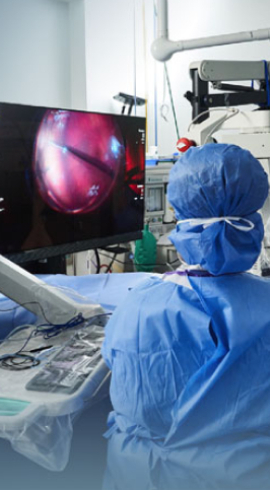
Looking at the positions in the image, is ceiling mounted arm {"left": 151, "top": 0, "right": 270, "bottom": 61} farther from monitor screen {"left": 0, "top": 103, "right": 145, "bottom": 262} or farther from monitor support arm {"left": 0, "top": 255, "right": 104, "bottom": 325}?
monitor support arm {"left": 0, "top": 255, "right": 104, "bottom": 325}

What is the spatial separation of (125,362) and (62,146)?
83 cm

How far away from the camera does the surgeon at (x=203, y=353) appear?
98 centimetres

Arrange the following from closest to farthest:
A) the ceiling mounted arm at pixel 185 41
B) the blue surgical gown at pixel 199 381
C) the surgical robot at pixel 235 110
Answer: the blue surgical gown at pixel 199 381 → the surgical robot at pixel 235 110 → the ceiling mounted arm at pixel 185 41

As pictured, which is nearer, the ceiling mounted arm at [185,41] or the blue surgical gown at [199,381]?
the blue surgical gown at [199,381]

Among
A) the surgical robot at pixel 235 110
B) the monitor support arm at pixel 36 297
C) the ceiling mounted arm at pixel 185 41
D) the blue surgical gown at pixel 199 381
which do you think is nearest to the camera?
the blue surgical gown at pixel 199 381

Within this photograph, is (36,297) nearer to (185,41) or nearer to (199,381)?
(199,381)

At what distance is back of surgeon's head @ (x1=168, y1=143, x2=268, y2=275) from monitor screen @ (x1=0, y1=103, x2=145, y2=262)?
24.3 inches

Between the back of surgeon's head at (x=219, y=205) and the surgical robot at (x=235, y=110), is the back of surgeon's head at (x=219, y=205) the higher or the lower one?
the lower one

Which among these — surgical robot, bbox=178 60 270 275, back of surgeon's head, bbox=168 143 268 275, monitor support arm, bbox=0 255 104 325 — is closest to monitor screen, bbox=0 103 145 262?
monitor support arm, bbox=0 255 104 325

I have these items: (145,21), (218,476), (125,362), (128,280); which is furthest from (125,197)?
(145,21)

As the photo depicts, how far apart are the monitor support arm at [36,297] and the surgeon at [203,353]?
49 centimetres

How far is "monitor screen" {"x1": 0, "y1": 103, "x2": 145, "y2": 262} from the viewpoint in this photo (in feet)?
4.96

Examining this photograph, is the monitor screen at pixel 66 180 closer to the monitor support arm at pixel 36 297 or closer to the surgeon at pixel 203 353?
the monitor support arm at pixel 36 297

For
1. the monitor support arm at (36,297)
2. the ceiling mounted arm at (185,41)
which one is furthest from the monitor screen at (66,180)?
the ceiling mounted arm at (185,41)
